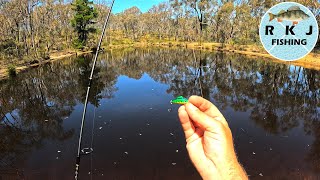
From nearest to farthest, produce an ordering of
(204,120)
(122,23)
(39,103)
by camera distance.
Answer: (204,120) < (39,103) < (122,23)

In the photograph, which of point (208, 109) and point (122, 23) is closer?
point (208, 109)

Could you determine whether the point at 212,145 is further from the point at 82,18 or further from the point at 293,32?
the point at 82,18

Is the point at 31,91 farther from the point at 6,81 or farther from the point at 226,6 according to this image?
the point at 226,6

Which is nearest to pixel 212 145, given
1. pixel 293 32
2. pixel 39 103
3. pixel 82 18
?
pixel 39 103

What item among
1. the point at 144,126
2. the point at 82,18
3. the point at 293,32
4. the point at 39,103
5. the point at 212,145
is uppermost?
the point at 82,18

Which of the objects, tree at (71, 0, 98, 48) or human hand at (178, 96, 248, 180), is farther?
tree at (71, 0, 98, 48)

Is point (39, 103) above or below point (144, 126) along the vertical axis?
above

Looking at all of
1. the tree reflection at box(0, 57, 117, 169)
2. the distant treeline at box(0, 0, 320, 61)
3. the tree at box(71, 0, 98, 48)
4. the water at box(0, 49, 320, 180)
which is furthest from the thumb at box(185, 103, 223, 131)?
the tree at box(71, 0, 98, 48)

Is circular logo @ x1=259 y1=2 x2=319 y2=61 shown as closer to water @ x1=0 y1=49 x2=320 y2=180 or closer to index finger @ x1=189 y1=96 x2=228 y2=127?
water @ x1=0 y1=49 x2=320 y2=180
